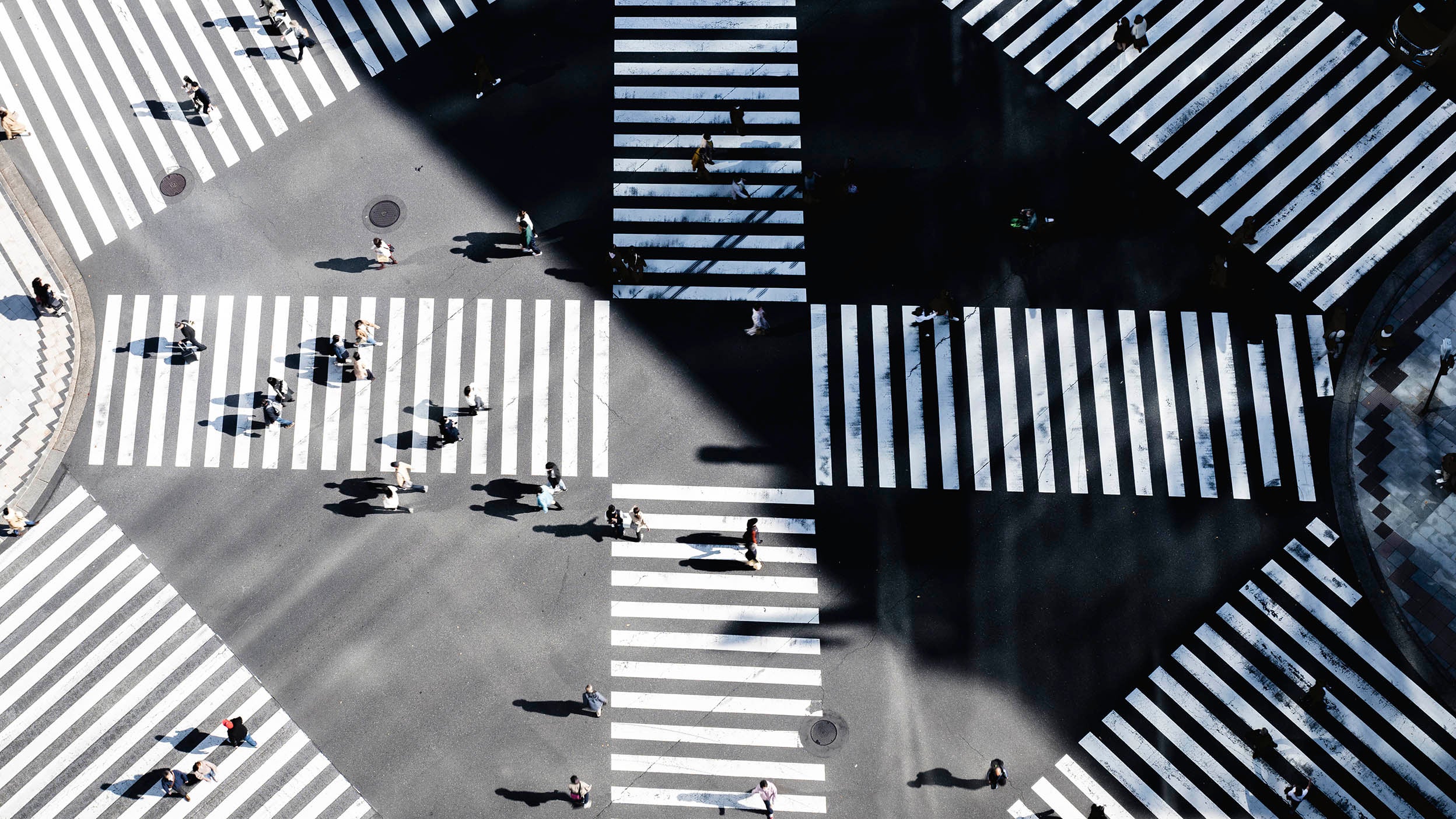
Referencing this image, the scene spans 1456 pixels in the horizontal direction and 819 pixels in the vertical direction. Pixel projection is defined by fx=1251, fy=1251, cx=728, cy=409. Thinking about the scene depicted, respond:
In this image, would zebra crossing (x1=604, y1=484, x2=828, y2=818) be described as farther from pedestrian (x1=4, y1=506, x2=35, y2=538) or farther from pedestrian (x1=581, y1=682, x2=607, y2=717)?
pedestrian (x1=4, y1=506, x2=35, y2=538)

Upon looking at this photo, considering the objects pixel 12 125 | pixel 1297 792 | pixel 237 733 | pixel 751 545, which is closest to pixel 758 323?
pixel 751 545

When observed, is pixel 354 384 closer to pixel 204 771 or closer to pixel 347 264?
pixel 347 264

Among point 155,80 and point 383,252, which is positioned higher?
point 155,80

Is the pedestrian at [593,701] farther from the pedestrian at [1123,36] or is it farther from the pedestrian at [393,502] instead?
the pedestrian at [1123,36]

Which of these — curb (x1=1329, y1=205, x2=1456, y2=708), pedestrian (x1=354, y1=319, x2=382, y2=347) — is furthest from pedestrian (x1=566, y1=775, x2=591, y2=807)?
curb (x1=1329, y1=205, x2=1456, y2=708)

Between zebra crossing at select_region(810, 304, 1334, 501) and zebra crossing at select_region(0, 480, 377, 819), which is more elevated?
zebra crossing at select_region(810, 304, 1334, 501)

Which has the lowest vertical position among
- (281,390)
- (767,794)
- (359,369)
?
(767,794)

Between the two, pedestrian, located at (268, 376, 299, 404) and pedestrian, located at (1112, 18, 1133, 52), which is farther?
pedestrian, located at (1112, 18, 1133, 52)
